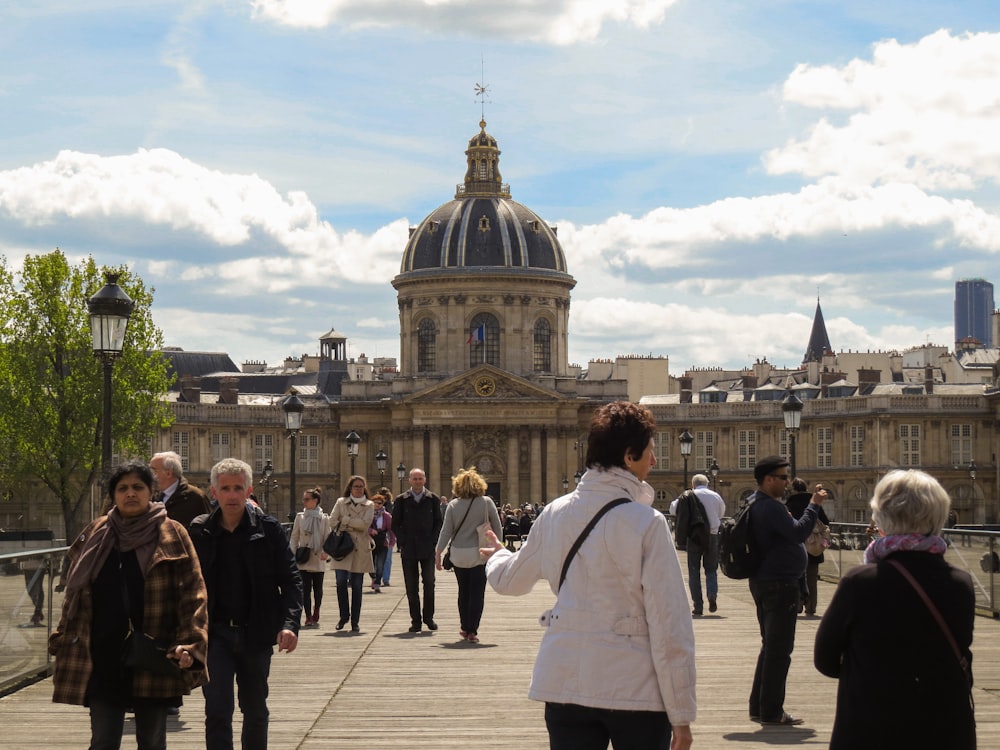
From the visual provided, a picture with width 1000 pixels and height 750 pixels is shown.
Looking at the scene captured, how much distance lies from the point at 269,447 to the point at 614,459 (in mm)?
91087

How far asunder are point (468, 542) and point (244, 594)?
9038 millimetres

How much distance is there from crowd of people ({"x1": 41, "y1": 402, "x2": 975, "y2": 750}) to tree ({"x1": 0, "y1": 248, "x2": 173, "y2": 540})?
148ft

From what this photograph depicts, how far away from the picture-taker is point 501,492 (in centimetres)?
9288

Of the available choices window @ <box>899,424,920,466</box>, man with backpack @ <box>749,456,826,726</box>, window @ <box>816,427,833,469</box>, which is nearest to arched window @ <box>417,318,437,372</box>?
window @ <box>816,427,833,469</box>

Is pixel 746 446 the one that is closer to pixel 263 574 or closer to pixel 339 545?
pixel 339 545

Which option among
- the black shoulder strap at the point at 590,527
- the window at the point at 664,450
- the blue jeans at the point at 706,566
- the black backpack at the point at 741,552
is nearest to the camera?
the black shoulder strap at the point at 590,527

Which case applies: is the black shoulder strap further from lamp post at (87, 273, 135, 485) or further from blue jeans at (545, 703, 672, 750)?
lamp post at (87, 273, 135, 485)

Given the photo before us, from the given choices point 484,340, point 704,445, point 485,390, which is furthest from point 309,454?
point 704,445

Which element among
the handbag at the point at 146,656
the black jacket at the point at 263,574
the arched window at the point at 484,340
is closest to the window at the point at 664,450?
the arched window at the point at 484,340

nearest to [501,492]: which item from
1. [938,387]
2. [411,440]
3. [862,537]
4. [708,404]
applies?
[411,440]

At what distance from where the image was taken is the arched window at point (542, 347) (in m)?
96.9

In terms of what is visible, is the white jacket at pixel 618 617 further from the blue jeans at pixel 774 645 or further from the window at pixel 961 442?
the window at pixel 961 442

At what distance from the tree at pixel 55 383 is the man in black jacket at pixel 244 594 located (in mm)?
46984

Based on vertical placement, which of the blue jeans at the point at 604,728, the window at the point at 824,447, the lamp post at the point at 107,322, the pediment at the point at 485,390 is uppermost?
the pediment at the point at 485,390
